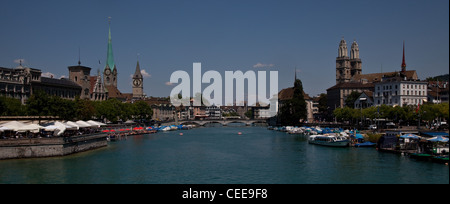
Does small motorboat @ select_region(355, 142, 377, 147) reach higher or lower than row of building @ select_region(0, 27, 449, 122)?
lower

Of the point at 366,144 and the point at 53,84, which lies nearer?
the point at 366,144

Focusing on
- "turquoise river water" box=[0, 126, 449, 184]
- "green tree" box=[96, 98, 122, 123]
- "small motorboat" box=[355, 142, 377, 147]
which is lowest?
"turquoise river water" box=[0, 126, 449, 184]

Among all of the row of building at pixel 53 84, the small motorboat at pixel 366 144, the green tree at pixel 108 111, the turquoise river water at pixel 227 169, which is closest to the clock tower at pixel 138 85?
the row of building at pixel 53 84

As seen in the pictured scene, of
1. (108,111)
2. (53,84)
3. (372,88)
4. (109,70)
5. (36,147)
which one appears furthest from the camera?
(109,70)

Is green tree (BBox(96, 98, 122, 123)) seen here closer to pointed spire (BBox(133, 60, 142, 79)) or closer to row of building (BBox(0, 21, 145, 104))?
row of building (BBox(0, 21, 145, 104))

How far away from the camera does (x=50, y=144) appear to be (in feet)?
130

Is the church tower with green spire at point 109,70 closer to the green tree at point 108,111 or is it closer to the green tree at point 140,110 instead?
the green tree at point 140,110

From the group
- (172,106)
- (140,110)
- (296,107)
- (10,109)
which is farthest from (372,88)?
(10,109)

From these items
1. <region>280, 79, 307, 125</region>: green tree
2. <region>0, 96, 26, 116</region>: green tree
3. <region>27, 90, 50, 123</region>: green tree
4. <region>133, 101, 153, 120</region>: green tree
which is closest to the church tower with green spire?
<region>133, 101, 153, 120</region>: green tree

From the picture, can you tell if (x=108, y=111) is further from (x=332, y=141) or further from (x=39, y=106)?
(x=332, y=141)

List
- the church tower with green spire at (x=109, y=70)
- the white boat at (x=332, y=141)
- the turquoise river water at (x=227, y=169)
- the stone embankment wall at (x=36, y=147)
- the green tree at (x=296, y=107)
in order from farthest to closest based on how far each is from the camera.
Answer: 1. the church tower with green spire at (x=109, y=70)
2. the green tree at (x=296, y=107)
3. the white boat at (x=332, y=141)
4. the stone embankment wall at (x=36, y=147)
5. the turquoise river water at (x=227, y=169)

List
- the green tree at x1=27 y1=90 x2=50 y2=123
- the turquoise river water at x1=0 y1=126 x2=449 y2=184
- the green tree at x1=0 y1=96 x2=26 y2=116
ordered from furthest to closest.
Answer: the green tree at x1=0 y1=96 x2=26 y2=116
the green tree at x1=27 y1=90 x2=50 y2=123
the turquoise river water at x1=0 y1=126 x2=449 y2=184
